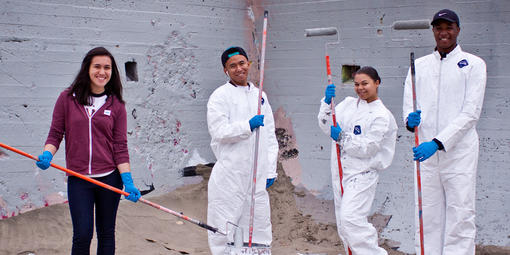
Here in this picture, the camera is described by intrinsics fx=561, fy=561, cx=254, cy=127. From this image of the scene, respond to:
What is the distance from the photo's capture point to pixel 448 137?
12.7ft

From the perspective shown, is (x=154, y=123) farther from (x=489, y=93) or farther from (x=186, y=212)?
(x=489, y=93)

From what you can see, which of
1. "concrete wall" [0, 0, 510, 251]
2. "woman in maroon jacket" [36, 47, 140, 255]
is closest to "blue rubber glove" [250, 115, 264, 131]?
"woman in maroon jacket" [36, 47, 140, 255]

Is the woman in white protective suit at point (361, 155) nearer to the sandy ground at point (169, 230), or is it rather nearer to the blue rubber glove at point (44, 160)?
the sandy ground at point (169, 230)

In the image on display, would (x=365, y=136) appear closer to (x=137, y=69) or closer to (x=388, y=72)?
(x=388, y=72)

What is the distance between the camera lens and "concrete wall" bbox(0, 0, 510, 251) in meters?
5.13

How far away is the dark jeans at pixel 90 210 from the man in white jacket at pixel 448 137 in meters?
2.08

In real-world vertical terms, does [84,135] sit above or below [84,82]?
below

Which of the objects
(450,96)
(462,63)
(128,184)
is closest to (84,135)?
(128,184)

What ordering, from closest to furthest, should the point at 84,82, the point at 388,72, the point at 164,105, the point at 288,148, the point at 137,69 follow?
the point at 84,82, the point at 388,72, the point at 137,69, the point at 164,105, the point at 288,148

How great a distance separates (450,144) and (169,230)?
9.83 feet

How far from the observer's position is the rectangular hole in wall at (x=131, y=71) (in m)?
5.90

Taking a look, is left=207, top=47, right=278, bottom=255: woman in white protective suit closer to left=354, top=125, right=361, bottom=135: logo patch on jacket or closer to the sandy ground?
left=354, top=125, right=361, bottom=135: logo patch on jacket

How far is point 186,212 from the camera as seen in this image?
606 cm

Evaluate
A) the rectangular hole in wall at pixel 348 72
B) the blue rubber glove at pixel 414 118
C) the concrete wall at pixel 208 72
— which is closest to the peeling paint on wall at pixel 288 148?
the concrete wall at pixel 208 72
